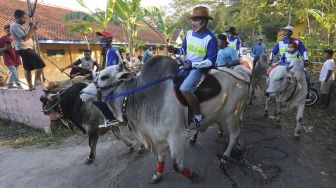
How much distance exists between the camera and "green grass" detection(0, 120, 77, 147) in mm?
7016

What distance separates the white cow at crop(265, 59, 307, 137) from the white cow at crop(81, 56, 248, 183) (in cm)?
143

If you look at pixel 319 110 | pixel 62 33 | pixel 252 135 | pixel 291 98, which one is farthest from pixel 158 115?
pixel 62 33

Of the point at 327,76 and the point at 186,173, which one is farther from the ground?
the point at 327,76

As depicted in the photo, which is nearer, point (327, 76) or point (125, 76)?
point (125, 76)

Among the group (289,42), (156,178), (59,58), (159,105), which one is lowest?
(156,178)

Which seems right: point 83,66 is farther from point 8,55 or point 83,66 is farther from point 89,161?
point 89,161

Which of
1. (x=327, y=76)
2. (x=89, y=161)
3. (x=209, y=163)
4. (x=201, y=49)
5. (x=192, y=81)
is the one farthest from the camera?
(x=327, y=76)

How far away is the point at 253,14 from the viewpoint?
51.9 ft

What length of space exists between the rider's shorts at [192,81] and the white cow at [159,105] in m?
→ 0.22

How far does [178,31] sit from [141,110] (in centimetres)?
3178

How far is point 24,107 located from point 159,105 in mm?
5970

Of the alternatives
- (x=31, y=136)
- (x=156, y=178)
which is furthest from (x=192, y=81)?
(x=31, y=136)

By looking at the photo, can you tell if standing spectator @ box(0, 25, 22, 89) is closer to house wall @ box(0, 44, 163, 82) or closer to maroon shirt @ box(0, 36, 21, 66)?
maroon shirt @ box(0, 36, 21, 66)

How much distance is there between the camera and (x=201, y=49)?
12.3ft
